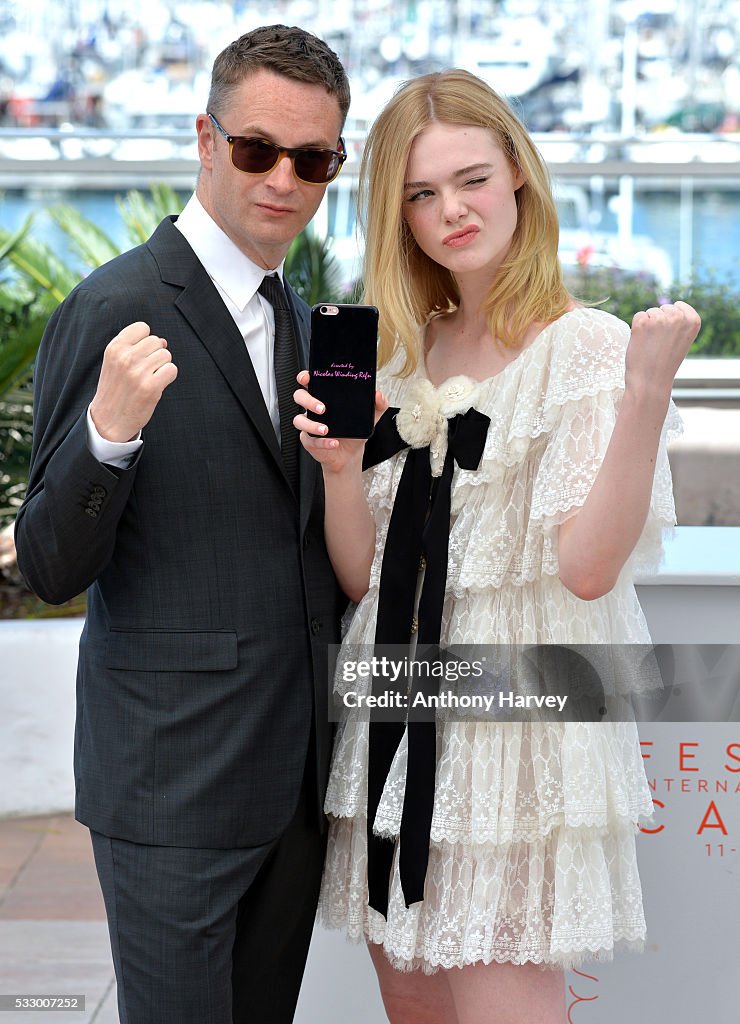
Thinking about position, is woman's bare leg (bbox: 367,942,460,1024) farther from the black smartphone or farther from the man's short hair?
the man's short hair

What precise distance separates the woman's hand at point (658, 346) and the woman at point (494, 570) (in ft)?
0.34

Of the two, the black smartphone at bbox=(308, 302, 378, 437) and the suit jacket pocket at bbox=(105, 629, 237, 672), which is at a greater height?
→ the black smartphone at bbox=(308, 302, 378, 437)

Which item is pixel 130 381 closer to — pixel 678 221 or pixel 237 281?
pixel 237 281

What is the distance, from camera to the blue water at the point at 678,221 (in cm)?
723

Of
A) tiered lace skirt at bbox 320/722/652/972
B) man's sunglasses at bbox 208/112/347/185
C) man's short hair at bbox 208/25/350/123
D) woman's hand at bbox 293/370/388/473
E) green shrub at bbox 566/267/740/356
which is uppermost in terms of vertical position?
man's short hair at bbox 208/25/350/123

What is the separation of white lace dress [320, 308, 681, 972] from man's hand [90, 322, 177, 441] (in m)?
0.53

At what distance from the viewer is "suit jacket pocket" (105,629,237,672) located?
1925 mm

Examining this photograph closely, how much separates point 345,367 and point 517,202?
47cm

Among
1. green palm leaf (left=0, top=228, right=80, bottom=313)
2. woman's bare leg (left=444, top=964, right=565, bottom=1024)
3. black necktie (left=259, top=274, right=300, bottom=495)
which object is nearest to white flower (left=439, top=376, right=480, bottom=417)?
black necktie (left=259, top=274, right=300, bottom=495)

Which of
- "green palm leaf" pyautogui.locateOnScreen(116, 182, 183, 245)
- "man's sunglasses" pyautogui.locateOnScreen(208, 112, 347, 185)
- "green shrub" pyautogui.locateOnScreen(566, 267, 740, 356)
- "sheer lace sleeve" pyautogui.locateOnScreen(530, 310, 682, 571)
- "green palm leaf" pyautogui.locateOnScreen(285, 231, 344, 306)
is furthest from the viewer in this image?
"green shrub" pyautogui.locateOnScreen(566, 267, 740, 356)

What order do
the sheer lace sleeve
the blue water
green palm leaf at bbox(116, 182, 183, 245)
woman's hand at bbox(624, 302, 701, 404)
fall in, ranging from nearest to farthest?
woman's hand at bbox(624, 302, 701, 404)
the sheer lace sleeve
green palm leaf at bbox(116, 182, 183, 245)
the blue water

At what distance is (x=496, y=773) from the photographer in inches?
76.7

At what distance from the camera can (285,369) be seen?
81.2 inches

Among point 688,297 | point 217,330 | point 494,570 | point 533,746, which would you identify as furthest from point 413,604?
point 688,297
